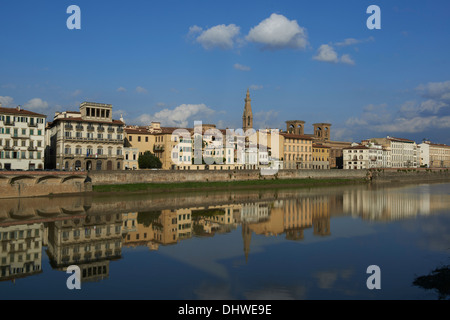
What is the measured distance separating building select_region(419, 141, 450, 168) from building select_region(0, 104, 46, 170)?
429 ft

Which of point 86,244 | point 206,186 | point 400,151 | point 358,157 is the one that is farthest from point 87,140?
point 400,151

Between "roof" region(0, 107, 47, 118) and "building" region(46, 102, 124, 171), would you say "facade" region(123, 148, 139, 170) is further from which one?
"roof" region(0, 107, 47, 118)

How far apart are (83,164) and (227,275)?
45.8m

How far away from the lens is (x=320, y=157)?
102m

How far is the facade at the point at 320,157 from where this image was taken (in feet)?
327

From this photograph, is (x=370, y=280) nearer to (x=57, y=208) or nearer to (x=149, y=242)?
(x=149, y=242)

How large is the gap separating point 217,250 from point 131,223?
10494mm

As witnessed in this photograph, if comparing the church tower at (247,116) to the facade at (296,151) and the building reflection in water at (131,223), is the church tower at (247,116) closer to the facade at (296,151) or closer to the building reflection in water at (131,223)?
the facade at (296,151)

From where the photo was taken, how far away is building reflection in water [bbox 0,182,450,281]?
19.2 meters

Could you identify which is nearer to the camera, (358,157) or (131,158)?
(131,158)

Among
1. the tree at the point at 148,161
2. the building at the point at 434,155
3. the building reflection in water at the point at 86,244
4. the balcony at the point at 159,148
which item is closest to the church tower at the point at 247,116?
the balcony at the point at 159,148

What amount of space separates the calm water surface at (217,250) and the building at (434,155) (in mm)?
117517

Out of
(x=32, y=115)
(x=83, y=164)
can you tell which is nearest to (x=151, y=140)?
(x=83, y=164)

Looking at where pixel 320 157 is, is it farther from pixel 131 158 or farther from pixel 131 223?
A: pixel 131 223
